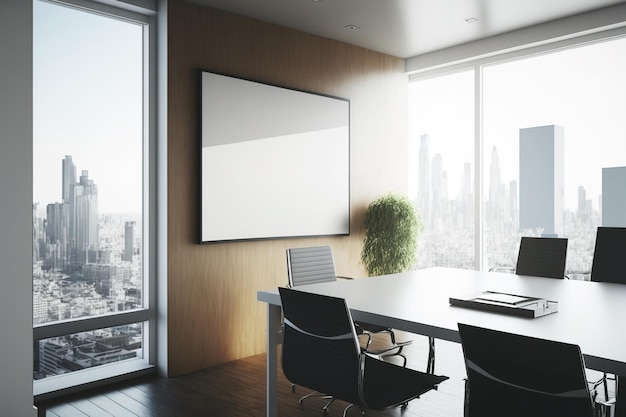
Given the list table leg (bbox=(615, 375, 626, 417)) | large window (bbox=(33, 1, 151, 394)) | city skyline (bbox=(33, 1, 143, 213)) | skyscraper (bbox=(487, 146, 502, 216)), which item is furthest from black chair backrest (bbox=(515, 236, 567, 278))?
city skyline (bbox=(33, 1, 143, 213))

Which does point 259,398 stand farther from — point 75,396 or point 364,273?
point 364,273

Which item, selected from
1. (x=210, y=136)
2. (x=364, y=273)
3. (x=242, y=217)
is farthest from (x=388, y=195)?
(x=210, y=136)

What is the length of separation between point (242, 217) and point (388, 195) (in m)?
2.00

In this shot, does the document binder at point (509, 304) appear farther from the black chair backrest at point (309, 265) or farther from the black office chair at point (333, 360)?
the black chair backrest at point (309, 265)

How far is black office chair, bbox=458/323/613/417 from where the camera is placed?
6.17 feet

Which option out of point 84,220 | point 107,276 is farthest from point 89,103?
point 107,276

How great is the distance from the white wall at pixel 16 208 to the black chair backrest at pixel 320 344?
1855 mm

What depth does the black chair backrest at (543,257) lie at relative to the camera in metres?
4.66

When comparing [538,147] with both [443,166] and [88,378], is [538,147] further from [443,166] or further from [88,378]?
[88,378]

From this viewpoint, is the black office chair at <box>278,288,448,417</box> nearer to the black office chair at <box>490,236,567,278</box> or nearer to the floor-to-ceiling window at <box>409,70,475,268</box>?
the black office chair at <box>490,236,567,278</box>

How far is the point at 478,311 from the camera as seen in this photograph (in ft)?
9.63

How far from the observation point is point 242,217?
17.6ft

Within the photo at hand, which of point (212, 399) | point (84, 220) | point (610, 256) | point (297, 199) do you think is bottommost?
point (212, 399)

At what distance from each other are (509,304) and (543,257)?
2084 mm
